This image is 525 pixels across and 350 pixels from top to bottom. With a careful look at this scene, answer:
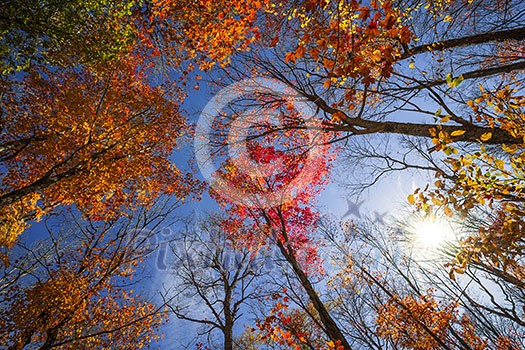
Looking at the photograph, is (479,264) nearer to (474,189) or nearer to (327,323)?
(327,323)

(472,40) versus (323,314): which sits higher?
(472,40)

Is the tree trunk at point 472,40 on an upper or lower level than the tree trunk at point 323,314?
upper

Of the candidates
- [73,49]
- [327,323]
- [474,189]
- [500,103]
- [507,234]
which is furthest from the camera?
[73,49]

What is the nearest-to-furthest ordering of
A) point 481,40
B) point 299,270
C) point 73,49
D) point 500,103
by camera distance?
1. point 500,103
2. point 481,40
3. point 73,49
4. point 299,270

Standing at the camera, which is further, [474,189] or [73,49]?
[73,49]

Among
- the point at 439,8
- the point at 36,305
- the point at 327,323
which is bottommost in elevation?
the point at 327,323

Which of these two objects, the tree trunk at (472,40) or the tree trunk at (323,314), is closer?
the tree trunk at (472,40)

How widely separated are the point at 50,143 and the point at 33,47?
3.02 m

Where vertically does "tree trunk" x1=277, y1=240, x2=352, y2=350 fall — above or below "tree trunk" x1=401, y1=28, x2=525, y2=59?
below

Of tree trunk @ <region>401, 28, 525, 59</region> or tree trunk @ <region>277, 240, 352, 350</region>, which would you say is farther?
tree trunk @ <region>277, 240, 352, 350</region>

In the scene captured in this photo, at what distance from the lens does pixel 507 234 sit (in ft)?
7.91

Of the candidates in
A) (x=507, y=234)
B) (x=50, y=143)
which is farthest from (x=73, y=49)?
(x=507, y=234)

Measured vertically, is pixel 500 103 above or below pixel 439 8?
below

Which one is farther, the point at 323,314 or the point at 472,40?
the point at 323,314
